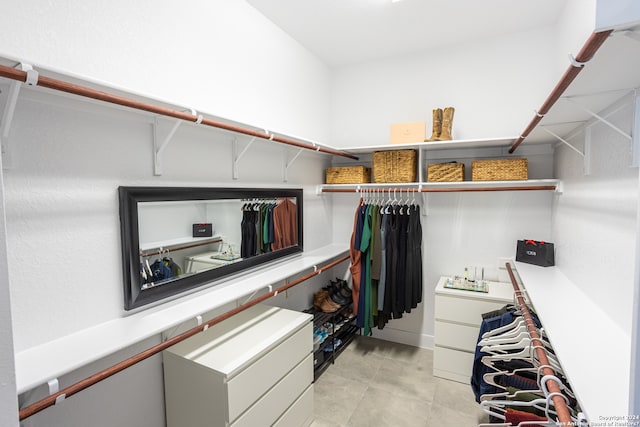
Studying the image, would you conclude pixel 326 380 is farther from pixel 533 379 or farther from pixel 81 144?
pixel 81 144

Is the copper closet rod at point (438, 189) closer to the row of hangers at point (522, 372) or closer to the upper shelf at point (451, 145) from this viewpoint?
the upper shelf at point (451, 145)

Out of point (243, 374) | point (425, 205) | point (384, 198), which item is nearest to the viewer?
point (243, 374)

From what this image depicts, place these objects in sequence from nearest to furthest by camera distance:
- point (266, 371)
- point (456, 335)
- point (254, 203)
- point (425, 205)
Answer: point (266, 371), point (254, 203), point (456, 335), point (425, 205)

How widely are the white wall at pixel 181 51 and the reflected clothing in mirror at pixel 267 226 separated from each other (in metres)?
0.64

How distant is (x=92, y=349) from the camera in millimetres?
1176

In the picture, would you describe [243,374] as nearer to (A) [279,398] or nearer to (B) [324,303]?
(A) [279,398]

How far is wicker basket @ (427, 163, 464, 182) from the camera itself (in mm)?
2670

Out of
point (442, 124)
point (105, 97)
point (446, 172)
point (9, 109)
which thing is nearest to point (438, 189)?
point (446, 172)

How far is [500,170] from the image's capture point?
254 cm

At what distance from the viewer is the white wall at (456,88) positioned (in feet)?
8.76

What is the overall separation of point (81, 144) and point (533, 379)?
2.32 metres

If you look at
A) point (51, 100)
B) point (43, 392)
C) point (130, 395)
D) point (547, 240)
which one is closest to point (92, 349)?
point (43, 392)

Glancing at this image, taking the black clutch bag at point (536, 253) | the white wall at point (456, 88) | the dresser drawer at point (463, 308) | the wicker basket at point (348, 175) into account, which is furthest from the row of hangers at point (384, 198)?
the black clutch bag at point (536, 253)

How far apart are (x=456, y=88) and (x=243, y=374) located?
9.46 ft
